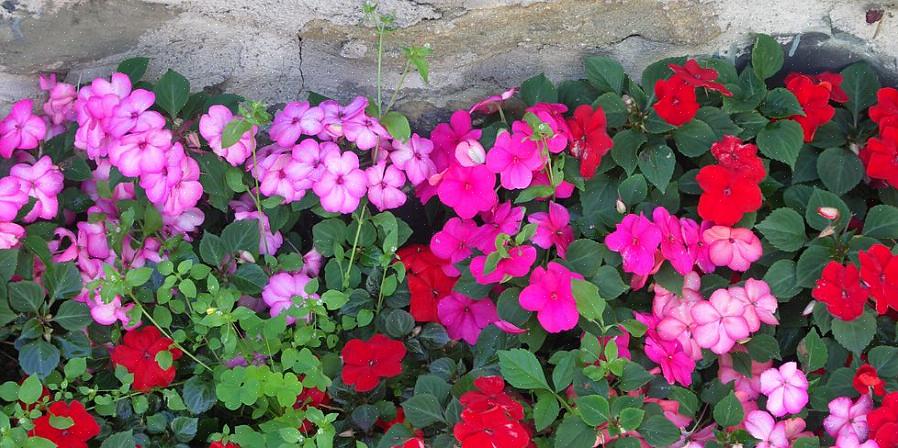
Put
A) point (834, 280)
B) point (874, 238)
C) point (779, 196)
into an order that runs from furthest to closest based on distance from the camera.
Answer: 1. point (779, 196)
2. point (874, 238)
3. point (834, 280)

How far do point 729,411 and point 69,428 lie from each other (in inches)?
46.9

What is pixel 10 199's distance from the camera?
5.85 feet

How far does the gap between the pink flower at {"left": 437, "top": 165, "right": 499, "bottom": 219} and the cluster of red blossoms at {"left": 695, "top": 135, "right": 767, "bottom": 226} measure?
41 centimetres

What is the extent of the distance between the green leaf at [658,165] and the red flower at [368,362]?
1.95 ft

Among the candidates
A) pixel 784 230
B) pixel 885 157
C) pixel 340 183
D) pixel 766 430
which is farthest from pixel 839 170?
pixel 340 183

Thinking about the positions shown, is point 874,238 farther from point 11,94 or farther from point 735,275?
point 11,94

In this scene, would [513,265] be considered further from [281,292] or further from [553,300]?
[281,292]

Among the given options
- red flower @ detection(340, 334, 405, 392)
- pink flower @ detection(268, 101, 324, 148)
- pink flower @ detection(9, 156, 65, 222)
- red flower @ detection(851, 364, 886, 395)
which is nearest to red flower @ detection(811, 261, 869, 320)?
red flower @ detection(851, 364, 886, 395)

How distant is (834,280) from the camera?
173 centimetres

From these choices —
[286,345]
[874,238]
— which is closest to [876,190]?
[874,238]

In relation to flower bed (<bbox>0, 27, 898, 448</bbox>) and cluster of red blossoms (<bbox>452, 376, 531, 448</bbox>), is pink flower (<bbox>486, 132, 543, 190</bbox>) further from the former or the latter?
cluster of red blossoms (<bbox>452, 376, 531, 448</bbox>)

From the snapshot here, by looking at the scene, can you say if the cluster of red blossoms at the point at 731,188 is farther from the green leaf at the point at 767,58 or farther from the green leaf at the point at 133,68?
the green leaf at the point at 133,68

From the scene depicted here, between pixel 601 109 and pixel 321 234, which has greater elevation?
pixel 601 109

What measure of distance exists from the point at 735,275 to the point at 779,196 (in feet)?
0.63
